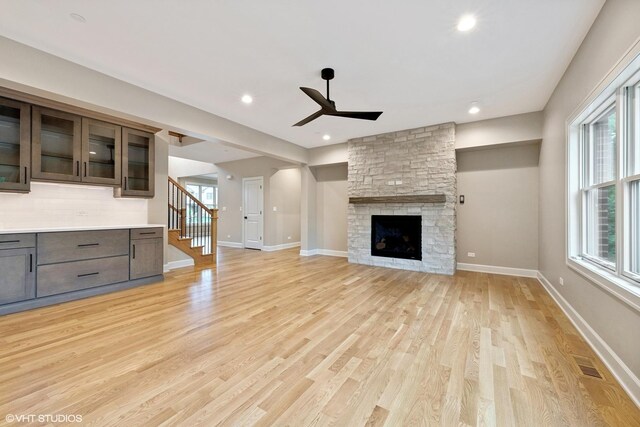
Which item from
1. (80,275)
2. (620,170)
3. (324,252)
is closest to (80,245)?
(80,275)

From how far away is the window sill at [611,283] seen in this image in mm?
1693

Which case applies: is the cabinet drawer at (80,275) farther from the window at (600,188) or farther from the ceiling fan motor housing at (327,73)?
the window at (600,188)

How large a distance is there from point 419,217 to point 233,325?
4004 millimetres

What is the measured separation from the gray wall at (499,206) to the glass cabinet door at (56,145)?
21.5ft

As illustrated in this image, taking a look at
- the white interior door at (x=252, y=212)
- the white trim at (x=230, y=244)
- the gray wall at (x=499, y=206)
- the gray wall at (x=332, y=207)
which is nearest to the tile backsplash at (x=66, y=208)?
the white interior door at (x=252, y=212)

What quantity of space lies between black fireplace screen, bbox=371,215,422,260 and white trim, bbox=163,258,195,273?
4.04m

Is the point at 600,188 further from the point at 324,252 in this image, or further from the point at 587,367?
the point at 324,252

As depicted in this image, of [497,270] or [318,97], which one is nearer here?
[318,97]

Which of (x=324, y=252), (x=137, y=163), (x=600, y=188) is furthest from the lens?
(x=324, y=252)

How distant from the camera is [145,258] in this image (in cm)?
423

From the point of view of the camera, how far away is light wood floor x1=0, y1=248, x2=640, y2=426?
60.9 inches

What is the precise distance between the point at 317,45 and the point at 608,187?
3.02m

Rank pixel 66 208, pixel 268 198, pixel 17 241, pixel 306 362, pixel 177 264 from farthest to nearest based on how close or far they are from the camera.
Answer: pixel 268 198 < pixel 177 264 < pixel 66 208 < pixel 17 241 < pixel 306 362

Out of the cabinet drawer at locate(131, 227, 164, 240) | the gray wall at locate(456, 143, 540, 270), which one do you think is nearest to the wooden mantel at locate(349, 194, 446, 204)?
the gray wall at locate(456, 143, 540, 270)
